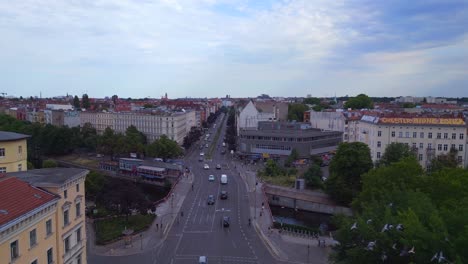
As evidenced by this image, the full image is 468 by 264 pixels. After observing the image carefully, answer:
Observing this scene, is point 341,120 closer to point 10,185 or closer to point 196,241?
point 196,241

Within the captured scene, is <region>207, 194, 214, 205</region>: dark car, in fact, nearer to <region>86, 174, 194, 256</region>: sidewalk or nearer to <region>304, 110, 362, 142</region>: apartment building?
<region>86, 174, 194, 256</region>: sidewalk

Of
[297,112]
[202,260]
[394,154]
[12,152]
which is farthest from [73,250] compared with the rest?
[297,112]

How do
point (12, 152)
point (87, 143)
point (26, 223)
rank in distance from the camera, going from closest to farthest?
point (26, 223), point (12, 152), point (87, 143)

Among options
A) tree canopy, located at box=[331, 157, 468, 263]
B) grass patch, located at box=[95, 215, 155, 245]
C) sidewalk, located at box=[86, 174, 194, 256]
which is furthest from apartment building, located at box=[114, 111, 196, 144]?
tree canopy, located at box=[331, 157, 468, 263]

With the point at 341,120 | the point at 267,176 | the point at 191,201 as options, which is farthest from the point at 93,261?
the point at 341,120

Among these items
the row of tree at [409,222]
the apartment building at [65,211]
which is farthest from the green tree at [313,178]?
the apartment building at [65,211]

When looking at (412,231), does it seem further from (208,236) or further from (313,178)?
(313,178)
